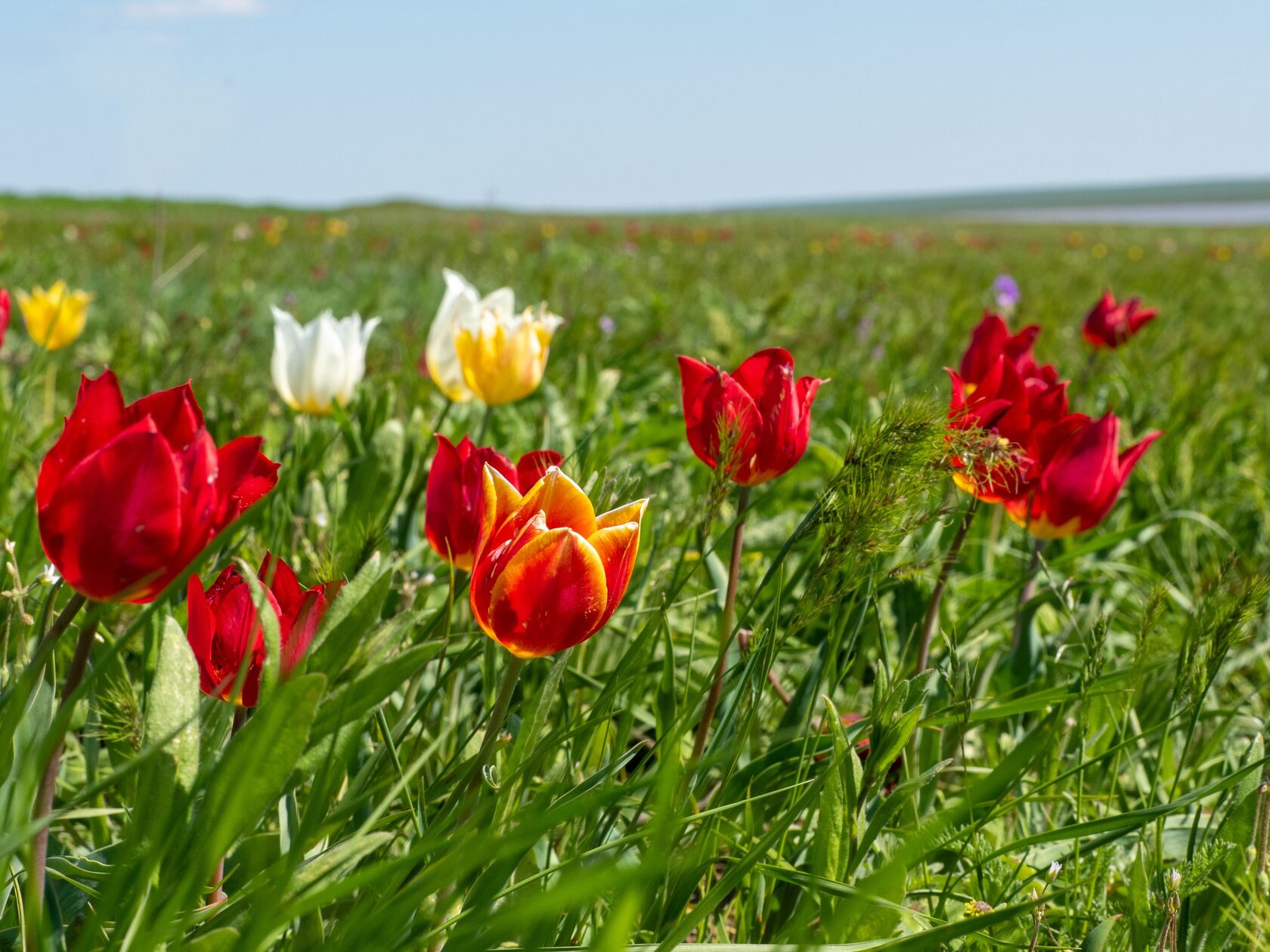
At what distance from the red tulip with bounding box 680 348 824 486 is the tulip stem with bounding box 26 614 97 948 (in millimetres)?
605

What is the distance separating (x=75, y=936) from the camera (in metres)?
0.95

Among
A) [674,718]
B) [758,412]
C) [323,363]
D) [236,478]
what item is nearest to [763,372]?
[758,412]

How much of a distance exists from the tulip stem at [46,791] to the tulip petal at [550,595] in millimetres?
287

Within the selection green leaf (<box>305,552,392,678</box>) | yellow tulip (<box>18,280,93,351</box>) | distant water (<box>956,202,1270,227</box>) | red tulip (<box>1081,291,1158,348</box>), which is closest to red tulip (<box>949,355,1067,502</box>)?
green leaf (<box>305,552,392,678</box>)

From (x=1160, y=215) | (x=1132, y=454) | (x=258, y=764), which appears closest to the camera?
(x=258, y=764)

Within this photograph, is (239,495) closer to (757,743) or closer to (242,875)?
(242,875)

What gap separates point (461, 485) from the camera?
111 cm

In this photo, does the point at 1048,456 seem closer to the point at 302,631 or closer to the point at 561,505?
the point at 561,505

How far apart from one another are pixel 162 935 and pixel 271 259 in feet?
24.3

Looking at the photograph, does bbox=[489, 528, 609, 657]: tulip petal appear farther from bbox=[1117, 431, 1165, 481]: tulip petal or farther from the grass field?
bbox=[1117, 431, 1165, 481]: tulip petal

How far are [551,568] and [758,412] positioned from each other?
1.32 ft

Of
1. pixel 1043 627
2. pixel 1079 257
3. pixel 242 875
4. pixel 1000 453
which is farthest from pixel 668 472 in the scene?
pixel 1079 257

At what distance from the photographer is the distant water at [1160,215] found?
131ft

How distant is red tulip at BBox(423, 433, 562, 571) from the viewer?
1098 mm
